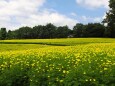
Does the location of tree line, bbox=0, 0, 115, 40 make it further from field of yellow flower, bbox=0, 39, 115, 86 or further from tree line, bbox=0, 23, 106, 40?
field of yellow flower, bbox=0, 39, 115, 86

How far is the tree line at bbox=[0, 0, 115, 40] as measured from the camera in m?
89.1

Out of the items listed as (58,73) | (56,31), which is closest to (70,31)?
(56,31)

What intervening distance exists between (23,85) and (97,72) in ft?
11.3

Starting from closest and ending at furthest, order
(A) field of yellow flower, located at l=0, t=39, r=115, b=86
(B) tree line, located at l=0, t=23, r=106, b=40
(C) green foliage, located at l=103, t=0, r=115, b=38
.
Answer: (A) field of yellow flower, located at l=0, t=39, r=115, b=86, (C) green foliage, located at l=103, t=0, r=115, b=38, (B) tree line, located at l=0, t=23, r=106, b=40

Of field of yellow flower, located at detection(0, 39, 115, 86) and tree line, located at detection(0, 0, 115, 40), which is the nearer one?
field of yellow flower, located at detection(0, 39, 115, 86)

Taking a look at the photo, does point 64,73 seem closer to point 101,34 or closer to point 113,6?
point 113,6

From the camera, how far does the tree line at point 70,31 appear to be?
89.1 meters

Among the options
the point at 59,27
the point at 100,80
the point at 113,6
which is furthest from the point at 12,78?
the point at 59,27

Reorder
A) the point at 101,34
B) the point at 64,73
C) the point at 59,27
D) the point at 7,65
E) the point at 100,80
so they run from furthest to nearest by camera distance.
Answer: the point at 59,27 → the point at 101,34 → the point at 7,65 → the point at 64,73 → the point at 100,80

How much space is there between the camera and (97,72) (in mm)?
11289

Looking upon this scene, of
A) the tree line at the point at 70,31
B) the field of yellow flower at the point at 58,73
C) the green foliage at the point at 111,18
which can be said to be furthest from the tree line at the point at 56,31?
the field of yellow flower at the point at 58,73

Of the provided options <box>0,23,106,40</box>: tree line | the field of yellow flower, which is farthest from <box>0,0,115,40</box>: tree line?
the field of yellow flower

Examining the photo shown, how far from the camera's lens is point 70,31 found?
137 meters

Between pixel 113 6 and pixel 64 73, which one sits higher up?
pixel 113 6
